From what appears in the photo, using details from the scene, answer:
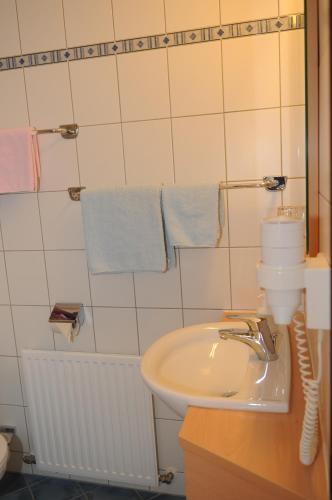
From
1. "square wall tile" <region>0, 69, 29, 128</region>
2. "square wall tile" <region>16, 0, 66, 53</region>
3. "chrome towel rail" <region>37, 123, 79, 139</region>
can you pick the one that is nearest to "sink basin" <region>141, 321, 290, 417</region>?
"chrome towel rail" <region>37, 123, 79, 139</region>

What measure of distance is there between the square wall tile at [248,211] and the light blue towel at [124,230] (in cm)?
29

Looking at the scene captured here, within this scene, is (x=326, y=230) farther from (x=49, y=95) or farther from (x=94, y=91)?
(x=49, y=95)

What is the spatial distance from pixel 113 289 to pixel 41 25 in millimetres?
1124

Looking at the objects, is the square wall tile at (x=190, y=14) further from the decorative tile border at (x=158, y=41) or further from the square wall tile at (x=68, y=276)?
the square wall tile at (x=68, y=276)

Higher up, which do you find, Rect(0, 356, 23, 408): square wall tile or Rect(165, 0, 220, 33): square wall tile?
Rect(165, 0, 220, 33): square wall tile

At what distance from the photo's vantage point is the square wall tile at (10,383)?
211 cm

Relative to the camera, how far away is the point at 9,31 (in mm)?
1799

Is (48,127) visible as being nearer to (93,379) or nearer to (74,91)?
(74,91)

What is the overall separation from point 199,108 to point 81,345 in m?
1.15

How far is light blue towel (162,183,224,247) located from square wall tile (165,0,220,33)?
59 cm

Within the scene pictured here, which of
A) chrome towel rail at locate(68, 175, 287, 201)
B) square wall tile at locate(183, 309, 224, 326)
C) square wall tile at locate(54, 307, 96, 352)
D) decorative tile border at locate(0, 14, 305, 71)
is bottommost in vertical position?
square wall tile at locate(54, 307, 96, 352)

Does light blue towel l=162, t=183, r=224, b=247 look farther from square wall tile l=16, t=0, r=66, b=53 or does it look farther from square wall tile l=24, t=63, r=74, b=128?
square wall tile l=16, t=0, r=66, b=53

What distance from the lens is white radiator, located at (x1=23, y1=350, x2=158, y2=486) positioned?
189 centimetres

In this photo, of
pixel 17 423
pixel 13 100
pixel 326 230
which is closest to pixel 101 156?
pixel 13 100
